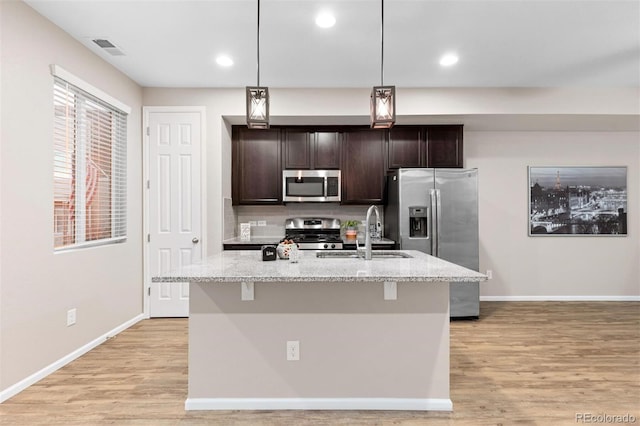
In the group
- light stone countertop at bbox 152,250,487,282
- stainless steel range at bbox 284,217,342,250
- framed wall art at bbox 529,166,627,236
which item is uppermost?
framed wall art at bbox 529,166,627,236

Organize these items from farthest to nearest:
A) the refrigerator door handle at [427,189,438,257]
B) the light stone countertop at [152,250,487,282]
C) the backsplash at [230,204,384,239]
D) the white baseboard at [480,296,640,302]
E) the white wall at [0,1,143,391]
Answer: the white baseboard at [480,296,640,302] → the backsplash at [230,204,384,239] → the refrigerator door handle at [427,189,438,257] → the white wall at [0,1,143,391] → the light stone countertop at [152,250,487,282]

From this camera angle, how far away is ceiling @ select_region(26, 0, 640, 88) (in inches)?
107

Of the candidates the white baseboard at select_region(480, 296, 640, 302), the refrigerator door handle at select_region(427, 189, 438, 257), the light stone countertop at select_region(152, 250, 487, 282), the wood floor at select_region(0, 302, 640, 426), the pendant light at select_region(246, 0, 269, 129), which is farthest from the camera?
the white baseboard at select_region(480, 296, 640, 302)

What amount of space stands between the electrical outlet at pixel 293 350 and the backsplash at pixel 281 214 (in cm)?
277

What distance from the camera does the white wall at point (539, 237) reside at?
5.21 m

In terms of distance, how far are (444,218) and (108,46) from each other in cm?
370

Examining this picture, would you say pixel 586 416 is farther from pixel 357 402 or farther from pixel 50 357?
pixel 50 357

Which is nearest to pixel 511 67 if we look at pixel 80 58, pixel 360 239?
pixel 360 239

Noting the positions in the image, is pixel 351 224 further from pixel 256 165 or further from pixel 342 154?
pixel 256 165

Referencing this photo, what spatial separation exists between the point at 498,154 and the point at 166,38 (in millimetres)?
4297

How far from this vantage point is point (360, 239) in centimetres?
486

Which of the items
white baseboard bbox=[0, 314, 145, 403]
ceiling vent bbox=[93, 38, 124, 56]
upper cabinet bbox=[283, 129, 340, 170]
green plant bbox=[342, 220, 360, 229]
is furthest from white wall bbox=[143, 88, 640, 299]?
white baseboard bbox=[0, 314, 145, 403]

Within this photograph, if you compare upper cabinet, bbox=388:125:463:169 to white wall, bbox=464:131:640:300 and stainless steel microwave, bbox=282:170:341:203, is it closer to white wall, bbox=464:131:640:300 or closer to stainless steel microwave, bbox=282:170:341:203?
white wall, bbox=464:131:640:300

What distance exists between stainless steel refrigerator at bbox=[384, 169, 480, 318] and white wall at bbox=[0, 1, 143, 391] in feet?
10.3
